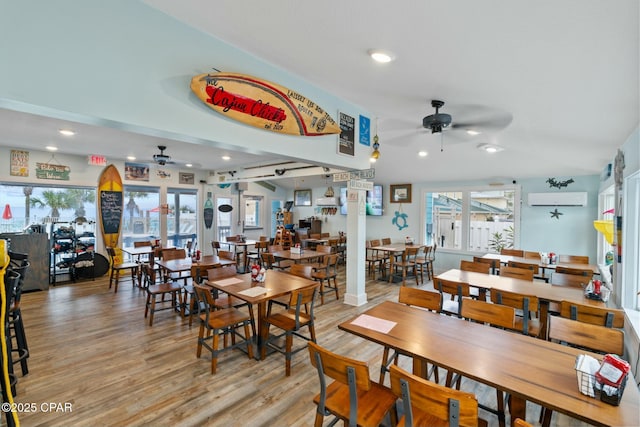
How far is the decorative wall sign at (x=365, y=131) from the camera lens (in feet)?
13.3

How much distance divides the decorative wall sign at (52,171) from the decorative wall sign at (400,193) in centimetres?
747

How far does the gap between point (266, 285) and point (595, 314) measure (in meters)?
2.88

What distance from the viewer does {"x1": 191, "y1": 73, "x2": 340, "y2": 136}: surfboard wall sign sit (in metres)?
2.19

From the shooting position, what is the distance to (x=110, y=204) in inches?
252

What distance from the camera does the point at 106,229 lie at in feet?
20.7

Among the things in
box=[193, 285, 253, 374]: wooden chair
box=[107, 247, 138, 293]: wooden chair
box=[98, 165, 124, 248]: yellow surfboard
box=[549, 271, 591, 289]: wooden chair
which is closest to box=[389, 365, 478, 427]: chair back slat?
box=[193, 285, 253, 374]: wooden chair

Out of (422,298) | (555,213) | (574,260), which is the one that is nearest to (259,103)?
(422,298)

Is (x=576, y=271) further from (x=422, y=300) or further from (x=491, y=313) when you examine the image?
(x=422, y=300)

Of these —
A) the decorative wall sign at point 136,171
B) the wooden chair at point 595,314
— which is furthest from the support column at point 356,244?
the decorative wall sign at point 136,171

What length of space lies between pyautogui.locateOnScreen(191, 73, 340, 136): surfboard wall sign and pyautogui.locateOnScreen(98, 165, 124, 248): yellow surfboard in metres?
5.64

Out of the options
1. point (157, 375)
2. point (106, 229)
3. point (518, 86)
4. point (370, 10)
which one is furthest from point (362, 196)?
point (106, 229)

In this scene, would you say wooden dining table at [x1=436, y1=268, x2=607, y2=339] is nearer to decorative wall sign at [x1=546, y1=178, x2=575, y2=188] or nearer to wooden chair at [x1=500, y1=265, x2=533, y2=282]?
wooden chair at [x1=500, y1=265, x2=533, y2=282]

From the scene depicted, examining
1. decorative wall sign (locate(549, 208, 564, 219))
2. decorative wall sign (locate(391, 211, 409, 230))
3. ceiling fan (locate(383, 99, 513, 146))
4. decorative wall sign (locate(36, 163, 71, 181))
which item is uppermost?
ceiling fan (locate(383, 99, 513, 146))

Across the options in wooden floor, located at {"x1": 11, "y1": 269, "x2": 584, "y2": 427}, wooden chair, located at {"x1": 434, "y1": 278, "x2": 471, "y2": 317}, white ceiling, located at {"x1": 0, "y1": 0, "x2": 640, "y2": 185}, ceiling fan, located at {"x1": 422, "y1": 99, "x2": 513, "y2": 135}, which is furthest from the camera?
wooden chair, located at {"x1": 434, "y1": 278, "x2": 471, "y2": 317}
